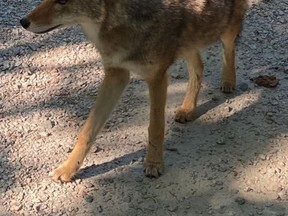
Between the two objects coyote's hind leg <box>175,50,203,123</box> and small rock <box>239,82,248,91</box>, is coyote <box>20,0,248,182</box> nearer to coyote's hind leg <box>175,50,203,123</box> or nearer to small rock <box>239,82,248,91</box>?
coyote's hind leg <box>175,50,203,123</box>

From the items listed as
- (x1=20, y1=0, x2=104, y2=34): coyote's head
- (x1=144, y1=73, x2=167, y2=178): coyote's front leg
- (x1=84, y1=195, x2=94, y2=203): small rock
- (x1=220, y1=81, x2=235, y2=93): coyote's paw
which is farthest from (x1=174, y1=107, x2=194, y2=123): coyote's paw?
(x1=20, y1=0, x2=104, y2=34): coyote's head

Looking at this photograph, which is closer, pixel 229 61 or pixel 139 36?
pixel 139 36

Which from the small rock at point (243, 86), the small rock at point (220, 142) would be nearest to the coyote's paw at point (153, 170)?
the small rock at point (220, 142)

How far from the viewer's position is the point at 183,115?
14.8 feet

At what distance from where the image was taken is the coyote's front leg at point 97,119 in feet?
13.0

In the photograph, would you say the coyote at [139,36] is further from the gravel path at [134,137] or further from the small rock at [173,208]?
the small rock at [173,208]

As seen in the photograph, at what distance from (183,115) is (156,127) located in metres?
0.59

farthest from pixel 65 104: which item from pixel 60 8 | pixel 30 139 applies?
pixel 60 8

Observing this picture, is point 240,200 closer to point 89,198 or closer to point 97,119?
point 89,198

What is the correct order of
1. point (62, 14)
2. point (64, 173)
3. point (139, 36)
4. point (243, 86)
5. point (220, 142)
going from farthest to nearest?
point (243, 86), point (220, 142), point (64, 173), point (139, 36), point (62, 14)

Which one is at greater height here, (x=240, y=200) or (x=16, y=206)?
(x=240, y=200)

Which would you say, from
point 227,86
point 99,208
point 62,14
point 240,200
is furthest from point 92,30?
point 227,86

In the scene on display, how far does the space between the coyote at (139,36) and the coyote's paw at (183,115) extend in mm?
410

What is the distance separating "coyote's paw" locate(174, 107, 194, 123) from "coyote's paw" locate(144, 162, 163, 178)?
0.58m
